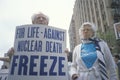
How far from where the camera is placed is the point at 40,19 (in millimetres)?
3553

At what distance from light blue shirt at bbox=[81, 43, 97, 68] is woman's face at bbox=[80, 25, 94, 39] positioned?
120 millimetres

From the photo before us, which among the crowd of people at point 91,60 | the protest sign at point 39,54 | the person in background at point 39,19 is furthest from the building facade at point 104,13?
the protest sign at point 39,54

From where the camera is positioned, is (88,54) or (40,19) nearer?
(88,54)

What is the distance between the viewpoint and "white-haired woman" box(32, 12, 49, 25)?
3.54 meters

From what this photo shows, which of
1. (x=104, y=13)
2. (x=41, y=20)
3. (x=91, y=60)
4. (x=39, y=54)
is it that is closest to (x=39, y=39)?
(x=39, y=54)

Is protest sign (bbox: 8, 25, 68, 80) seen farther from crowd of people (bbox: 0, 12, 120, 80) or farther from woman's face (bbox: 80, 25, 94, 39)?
woman's face (bbox: 80, 25, 94, 39)

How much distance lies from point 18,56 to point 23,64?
0.47 ft

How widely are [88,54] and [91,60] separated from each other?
0.11 meters

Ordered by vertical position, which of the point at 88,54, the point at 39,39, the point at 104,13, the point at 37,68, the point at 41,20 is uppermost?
the point at 104,13

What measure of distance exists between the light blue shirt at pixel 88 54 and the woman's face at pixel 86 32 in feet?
0.39

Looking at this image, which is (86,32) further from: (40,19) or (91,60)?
(40,19)

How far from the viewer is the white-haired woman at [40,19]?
139 inches

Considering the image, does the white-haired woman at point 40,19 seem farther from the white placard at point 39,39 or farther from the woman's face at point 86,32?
the woman's face at point 86,32

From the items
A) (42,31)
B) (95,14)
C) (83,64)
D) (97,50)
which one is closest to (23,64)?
(42,31)
